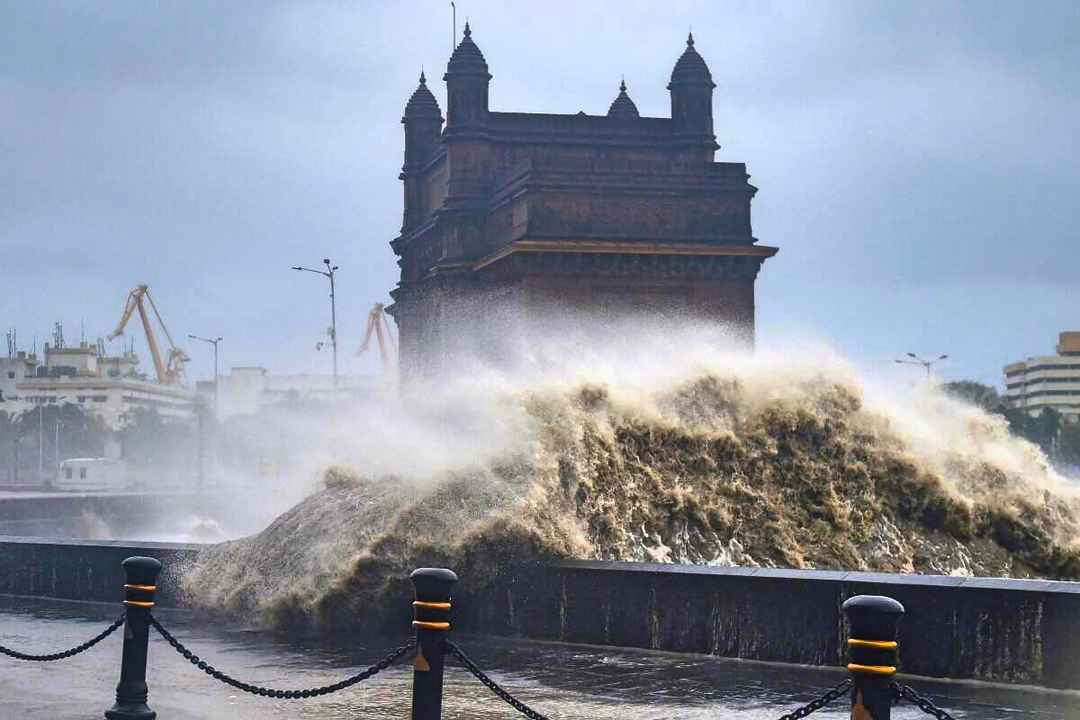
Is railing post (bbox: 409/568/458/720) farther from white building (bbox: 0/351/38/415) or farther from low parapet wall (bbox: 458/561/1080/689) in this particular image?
white building (bbox: 0/351/38/415)

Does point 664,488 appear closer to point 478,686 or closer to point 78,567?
point 78,567

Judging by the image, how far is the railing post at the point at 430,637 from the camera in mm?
7137

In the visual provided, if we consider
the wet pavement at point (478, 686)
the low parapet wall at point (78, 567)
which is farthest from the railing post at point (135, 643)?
the low parapet wall at point (78, 567)

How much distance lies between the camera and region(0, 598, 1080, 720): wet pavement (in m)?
8.88

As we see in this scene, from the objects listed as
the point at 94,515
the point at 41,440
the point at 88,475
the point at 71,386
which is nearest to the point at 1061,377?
the point at 71,386

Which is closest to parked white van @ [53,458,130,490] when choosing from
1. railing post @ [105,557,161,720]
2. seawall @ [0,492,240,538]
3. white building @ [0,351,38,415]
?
seawall @ [0,492,240,538]

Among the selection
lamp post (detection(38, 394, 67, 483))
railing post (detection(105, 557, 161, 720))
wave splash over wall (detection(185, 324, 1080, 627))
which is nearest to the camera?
railing post (detection(105, 557, 161, 720))

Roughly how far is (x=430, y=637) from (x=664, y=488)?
9220 millimetres

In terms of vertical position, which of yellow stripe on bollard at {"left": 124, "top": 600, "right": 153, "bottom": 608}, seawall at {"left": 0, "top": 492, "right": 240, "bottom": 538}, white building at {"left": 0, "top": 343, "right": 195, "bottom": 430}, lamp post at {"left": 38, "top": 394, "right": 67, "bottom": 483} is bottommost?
yellow stripe on bollard at {"left": 124, "top": 600, "right": 153, "bottom": 608}

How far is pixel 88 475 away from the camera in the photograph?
66750 mm

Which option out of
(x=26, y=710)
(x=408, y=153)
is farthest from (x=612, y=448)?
(x=408, y=153)

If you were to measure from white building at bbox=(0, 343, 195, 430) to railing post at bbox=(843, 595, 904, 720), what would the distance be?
153668 mm

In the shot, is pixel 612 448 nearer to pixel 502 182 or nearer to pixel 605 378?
pixel 605 378

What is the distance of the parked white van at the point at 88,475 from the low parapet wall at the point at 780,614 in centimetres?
5629
